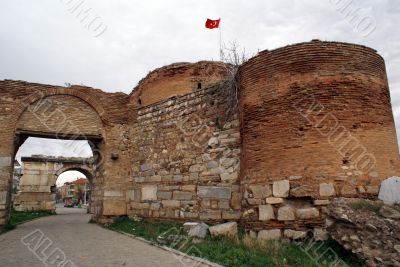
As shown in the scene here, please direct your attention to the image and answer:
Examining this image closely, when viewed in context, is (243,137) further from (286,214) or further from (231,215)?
(286,214)

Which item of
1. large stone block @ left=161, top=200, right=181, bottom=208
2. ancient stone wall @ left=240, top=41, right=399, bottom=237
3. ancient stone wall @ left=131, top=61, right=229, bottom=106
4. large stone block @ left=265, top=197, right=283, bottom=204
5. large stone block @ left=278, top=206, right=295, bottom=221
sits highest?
ancient stone wall @ left=131, top=61, right=229, bottom=106

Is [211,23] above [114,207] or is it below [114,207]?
above

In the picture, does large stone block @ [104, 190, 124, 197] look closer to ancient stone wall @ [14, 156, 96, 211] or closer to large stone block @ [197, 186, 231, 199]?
large stone block @ [197, 186, 231, 199]

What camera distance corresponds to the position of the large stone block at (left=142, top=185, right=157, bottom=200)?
9.76 m

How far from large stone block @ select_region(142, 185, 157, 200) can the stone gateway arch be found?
0.11ft

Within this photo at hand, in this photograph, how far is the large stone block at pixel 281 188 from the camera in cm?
616

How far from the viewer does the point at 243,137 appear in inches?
288

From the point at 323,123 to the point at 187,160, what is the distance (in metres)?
4.02

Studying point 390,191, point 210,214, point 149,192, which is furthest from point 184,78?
point 390,191

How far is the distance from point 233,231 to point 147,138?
4.97m

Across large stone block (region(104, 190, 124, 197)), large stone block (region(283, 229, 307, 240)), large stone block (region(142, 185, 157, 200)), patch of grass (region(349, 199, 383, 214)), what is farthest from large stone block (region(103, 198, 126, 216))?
patch of grass (region(349, 199, 383, 214))

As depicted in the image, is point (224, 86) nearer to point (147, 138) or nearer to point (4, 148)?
point (147, 138)

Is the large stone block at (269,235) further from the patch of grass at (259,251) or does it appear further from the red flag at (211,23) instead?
the red flag at (211,23)

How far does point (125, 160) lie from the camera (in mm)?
11070
